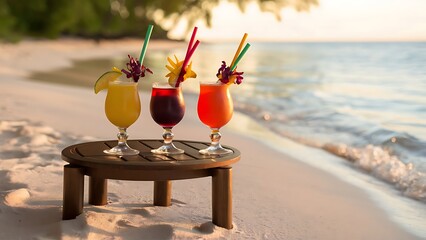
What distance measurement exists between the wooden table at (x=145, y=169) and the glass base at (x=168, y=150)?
3 centimetres

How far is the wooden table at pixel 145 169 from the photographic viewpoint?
2.26 meters

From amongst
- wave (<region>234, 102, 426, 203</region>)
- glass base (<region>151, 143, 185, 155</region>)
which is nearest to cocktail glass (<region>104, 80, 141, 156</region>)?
glass base (<region>151, 143, 185, 155</region>)

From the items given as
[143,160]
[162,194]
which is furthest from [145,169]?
[162,194]

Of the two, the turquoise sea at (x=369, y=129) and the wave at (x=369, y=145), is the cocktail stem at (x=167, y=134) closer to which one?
the turquoise sea at (x=369, y=129)

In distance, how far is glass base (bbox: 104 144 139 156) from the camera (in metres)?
2.42

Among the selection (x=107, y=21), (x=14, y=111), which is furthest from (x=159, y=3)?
(x=14, y=111)

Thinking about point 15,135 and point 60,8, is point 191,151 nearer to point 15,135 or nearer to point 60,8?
point 15,135

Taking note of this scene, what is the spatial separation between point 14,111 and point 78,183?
137 inches

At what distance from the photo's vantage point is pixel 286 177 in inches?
149

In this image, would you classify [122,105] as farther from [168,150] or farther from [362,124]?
A: [362,124]

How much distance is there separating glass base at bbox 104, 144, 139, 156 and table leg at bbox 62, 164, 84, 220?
143 millimetres

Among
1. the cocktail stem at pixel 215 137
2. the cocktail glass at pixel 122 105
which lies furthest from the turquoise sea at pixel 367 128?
the cocktail glass at pixel 122 105

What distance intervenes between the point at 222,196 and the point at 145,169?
15.6 inches

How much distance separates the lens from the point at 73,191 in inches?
95.3
